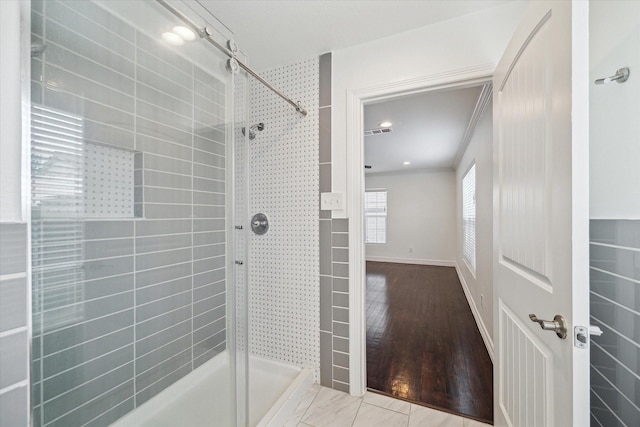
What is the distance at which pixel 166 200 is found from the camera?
104cm

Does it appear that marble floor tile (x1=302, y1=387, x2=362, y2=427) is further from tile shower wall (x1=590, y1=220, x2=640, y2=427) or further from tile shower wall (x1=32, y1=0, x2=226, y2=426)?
tile shower wall (x1=590, y1=220, x2=640, y2=427)

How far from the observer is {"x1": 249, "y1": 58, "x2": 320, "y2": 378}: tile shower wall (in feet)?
5.60

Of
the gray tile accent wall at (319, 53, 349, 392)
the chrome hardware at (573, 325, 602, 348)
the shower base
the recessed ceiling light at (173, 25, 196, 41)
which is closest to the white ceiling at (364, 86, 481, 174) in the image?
the gray tile accent wall at (319, 53, 349, 392)

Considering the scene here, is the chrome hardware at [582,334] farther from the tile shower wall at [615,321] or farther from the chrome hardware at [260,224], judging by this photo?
the chrome hardware at [260,224]

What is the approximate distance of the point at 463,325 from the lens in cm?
275

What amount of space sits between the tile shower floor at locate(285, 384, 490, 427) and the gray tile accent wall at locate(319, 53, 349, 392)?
0.37 ft

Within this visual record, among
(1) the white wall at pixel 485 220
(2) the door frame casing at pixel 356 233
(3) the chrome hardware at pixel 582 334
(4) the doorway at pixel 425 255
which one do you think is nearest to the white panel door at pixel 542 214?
(3) the chrome hardware at pixel 582 334

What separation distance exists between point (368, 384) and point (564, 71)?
197cm

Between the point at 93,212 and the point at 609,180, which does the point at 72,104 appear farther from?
the point at 609,180

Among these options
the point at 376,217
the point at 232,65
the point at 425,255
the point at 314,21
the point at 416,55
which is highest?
the point at 314,21

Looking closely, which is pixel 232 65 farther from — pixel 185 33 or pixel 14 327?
pixel 14 327

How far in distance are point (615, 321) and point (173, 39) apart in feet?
6.64

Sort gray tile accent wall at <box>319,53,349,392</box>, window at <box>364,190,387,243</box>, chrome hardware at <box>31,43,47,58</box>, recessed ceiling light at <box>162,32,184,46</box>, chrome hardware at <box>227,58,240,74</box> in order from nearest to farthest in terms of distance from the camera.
Answer: chrome hardware at <box>31,43,47,58</box> → recessed ceiling light at <box>162,32,184,46</box> → chrome hardware at <box>227,58,240,74</box> → gray tile accent wall at <box>319,53,349,392</box> → window at <box>364,190,387,243</box>

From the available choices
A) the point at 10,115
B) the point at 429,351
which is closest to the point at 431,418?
the point at 429,351
